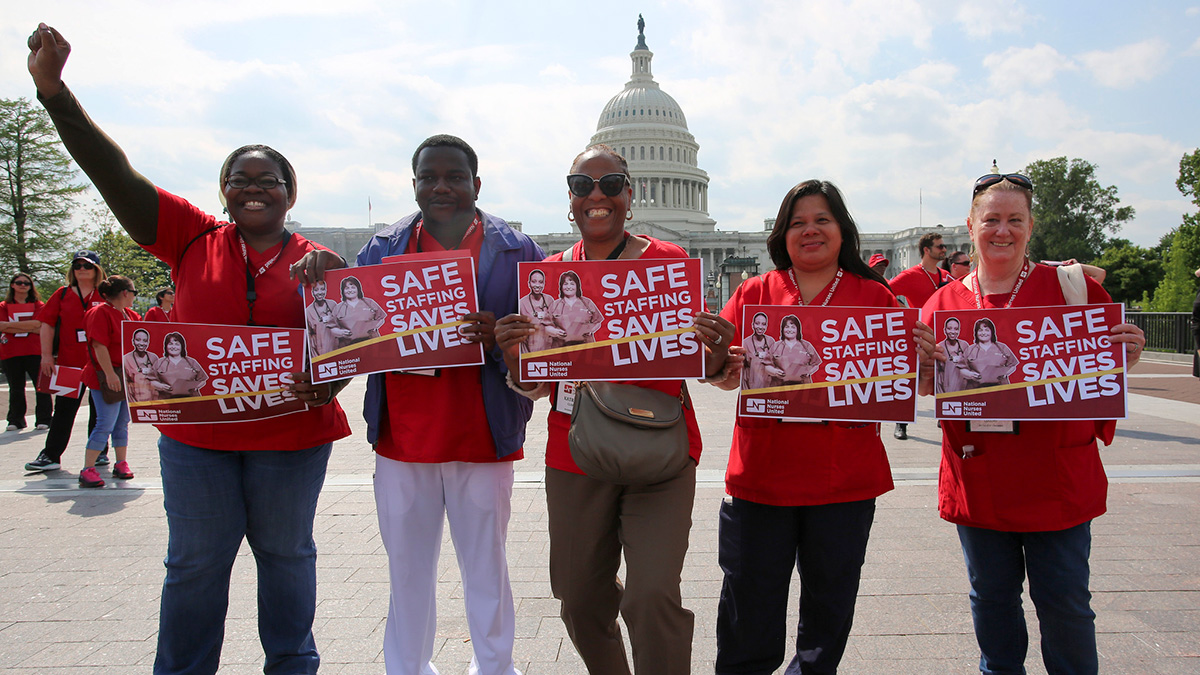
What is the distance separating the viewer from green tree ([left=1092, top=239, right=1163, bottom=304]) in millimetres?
51784

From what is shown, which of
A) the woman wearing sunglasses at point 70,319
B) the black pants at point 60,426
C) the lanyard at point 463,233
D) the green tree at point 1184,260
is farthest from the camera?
the green tree at point 1184,260

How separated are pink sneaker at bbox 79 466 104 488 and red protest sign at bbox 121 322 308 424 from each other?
5001 mm

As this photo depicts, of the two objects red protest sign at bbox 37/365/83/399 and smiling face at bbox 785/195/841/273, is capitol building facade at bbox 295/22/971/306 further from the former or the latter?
smiling face at bbox 785/195/841/273

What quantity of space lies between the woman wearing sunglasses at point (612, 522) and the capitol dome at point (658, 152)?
88202mm

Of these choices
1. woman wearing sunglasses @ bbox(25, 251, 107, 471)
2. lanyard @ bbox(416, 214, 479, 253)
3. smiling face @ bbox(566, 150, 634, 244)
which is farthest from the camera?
woman wearing sunglasses @ bbox(25, 251, 107, 471)

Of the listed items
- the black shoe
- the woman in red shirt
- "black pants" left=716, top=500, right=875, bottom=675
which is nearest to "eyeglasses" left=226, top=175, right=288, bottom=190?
"black pants" left=716, top=500, right=875, bottom=675

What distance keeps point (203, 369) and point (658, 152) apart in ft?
310

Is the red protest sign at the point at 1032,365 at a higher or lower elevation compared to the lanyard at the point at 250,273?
lower

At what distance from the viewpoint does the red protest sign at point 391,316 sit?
3045 mm

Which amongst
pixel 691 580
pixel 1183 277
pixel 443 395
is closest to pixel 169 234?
pixel 443 395

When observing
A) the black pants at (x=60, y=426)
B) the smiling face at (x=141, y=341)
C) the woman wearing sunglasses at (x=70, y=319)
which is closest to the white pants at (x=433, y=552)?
the smiling face at (x=141, y=341)

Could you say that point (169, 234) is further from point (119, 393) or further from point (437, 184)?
point (119, 393)

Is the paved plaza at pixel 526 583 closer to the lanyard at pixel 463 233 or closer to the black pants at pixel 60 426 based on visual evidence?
the black pants at pixel 60 426

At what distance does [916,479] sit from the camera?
671cm
